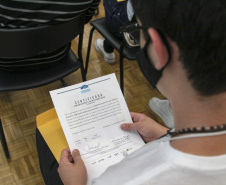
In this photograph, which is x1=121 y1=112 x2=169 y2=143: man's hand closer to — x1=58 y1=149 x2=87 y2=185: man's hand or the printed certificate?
the printed certificate

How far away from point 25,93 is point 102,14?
3.85ft

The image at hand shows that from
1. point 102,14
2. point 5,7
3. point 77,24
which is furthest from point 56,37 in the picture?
point 102,14

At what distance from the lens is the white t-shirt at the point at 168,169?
1.64 feet

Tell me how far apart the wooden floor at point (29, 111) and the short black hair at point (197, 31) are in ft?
3.82

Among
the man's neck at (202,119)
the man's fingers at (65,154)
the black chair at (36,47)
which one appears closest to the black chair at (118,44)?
the black chair at (36,47)

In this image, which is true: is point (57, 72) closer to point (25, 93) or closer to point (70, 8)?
point (70, 8)

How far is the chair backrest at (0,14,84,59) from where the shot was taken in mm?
1014

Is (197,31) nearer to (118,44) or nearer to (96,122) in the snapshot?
(96,122)

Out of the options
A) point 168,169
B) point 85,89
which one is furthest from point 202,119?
point 85,89

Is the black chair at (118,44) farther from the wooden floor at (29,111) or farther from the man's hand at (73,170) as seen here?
the man's hand at (73,170)

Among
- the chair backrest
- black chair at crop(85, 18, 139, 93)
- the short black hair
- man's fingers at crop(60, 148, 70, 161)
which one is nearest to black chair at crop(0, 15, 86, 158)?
the chair backrest

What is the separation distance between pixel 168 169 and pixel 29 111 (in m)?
1.37

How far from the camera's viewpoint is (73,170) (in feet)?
2.66

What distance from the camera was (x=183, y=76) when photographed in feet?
1.71
